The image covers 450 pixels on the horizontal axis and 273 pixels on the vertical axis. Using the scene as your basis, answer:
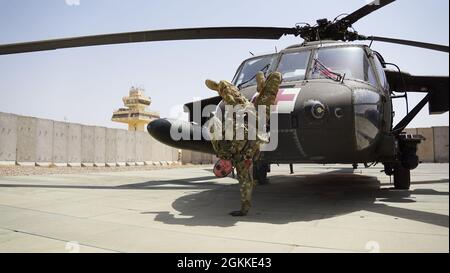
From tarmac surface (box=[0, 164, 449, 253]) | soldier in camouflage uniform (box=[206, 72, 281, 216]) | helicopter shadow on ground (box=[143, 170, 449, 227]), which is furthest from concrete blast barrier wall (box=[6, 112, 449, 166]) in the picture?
soldier in camouflage uniform (box=[206, 72, 281, 216])

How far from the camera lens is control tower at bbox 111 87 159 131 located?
68.6m

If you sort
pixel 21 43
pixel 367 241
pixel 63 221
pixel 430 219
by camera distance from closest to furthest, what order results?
pixel 367 241
pixel 430 219
pixel 63 221
pixel 21 43

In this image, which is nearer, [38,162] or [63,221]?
[63,221]

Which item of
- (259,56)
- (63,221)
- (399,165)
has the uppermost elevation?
(259,56)

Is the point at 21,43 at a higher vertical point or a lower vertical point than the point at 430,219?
higher

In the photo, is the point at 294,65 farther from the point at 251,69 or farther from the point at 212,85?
the point at 212,85

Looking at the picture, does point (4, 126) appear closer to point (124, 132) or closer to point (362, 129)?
point (124, 132)

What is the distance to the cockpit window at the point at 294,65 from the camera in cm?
508

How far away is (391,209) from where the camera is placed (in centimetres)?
407

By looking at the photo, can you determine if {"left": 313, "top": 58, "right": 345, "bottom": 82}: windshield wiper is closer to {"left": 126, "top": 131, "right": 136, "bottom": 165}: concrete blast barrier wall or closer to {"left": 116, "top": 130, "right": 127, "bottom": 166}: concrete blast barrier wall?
{"left": 116, "top": 130, "right": 127, "bottom": 166}: concrete blast barrier wall

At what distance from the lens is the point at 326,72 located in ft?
16.1

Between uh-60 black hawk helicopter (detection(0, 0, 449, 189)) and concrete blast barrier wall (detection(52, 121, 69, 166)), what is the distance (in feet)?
34.9

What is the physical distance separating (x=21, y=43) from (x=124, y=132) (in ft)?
47.0
